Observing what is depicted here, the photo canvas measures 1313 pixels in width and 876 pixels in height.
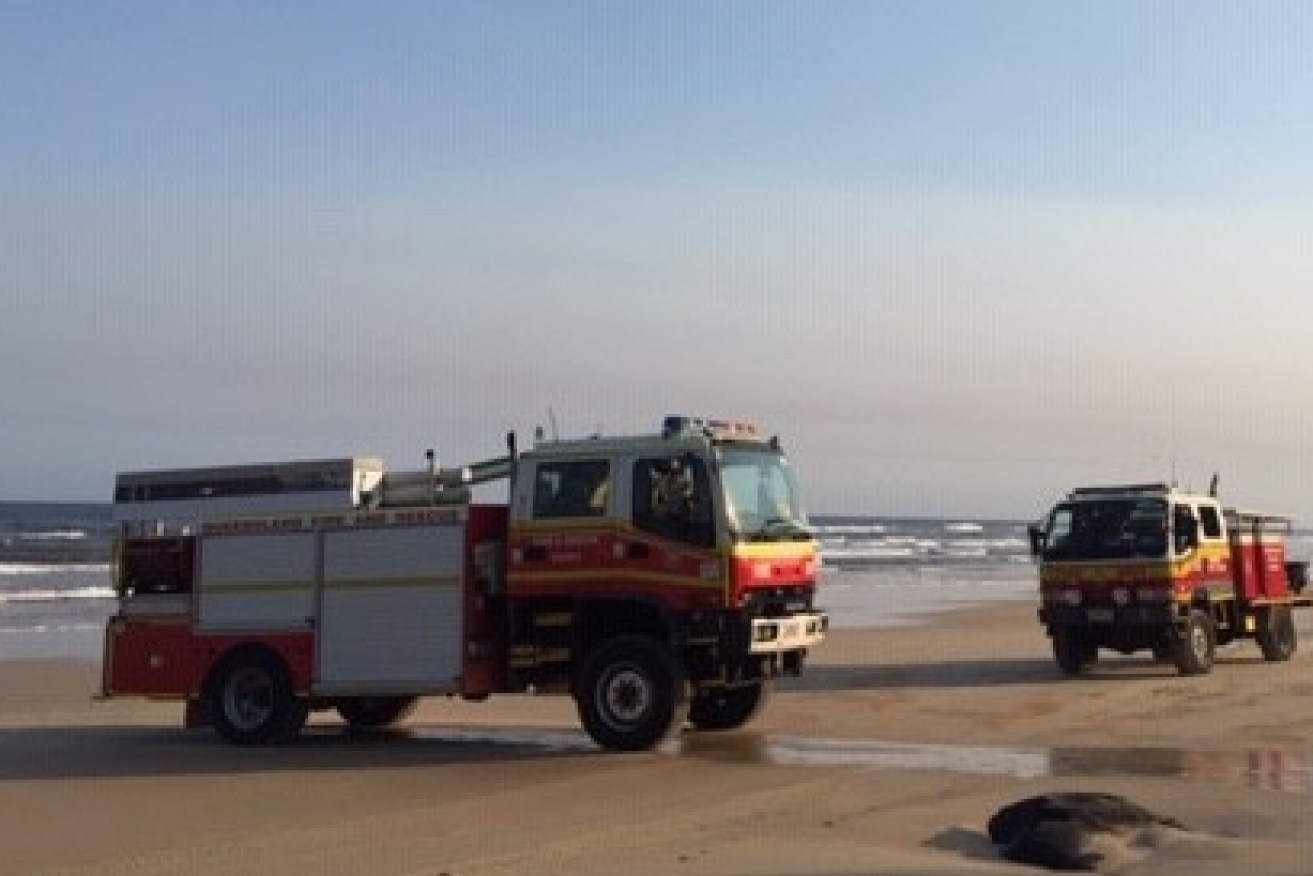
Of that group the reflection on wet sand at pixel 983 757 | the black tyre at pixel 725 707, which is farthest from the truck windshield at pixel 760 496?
the black tyre at pixel 725 707

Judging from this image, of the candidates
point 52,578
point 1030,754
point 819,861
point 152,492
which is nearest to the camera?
point 819,861

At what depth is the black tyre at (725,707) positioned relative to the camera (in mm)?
17359

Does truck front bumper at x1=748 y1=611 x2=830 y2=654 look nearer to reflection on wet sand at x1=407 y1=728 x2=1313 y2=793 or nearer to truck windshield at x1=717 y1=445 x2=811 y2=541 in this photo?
truck windshield at x1=717 y1=445 x2=811 y2=541

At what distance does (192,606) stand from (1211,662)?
13642 millimetres

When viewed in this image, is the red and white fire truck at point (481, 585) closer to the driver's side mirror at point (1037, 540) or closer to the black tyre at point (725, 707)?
the black tyre at point (725, 707)

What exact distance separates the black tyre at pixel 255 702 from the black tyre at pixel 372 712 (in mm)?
1057

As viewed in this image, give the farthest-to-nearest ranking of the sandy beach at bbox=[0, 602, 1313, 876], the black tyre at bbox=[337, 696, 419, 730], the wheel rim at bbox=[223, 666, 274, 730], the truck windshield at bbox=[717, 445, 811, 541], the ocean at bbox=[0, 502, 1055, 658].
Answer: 1. the ocean at bbox=[0, 502, 1055, 658]
2. the black tyre at bbox=[337, 696, 419, 730]
3. the wheel rim at bbox=[223, 666, 274, 730]
4. the truck windshield at bbox=[717, 445, 811, 541]
5. the sandy beach at bbox=[0, 602, 1313, 876]

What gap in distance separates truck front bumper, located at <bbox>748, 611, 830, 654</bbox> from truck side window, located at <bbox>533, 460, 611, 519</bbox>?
1738 millimetres

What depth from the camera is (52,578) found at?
52375mm

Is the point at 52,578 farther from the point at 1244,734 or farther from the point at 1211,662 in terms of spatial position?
the point at 1244,734

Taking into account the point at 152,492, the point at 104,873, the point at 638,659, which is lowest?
the point at 104,873

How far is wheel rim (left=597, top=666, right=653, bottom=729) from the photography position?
50.6ft

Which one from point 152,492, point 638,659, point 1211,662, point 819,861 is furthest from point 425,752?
point 1211,662

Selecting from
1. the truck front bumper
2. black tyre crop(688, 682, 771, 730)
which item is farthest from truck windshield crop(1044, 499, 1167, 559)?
the truck front bumper
